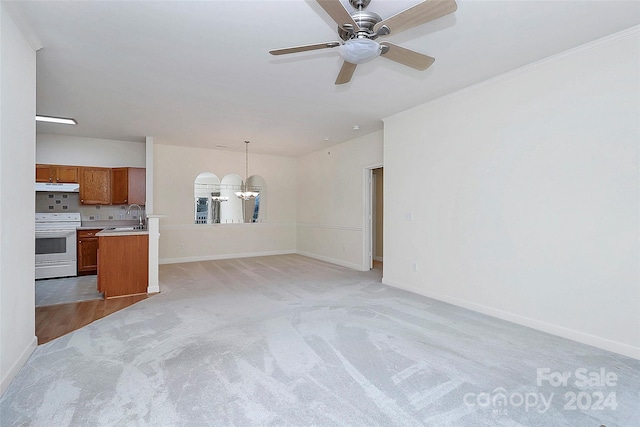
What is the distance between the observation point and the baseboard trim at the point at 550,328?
2707 mm

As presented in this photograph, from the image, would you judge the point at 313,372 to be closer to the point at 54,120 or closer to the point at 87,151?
the point at 54,120

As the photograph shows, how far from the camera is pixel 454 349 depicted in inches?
110

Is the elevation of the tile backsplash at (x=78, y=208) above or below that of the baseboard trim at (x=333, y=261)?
above

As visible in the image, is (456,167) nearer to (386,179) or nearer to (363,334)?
(386,179)

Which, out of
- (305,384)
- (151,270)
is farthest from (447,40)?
(151,270)

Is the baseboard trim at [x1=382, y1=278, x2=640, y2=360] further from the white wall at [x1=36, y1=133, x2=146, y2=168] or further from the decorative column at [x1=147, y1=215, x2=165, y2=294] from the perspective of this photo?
the white wall at [x1=36, y1=133, x2=146, y2=168]

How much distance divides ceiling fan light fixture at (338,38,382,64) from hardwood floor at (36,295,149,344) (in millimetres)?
3688

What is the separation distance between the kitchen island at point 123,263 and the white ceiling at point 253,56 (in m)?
1.89

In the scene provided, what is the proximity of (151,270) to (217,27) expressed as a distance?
12.0ft

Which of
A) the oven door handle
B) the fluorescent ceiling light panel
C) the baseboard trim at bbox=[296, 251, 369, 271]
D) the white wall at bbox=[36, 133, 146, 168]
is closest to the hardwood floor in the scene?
the oven door handle

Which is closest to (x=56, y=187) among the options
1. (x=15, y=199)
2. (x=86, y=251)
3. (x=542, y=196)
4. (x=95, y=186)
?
(x=95, y=186)

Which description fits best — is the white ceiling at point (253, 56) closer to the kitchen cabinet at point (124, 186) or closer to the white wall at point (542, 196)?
the white wall at point (542, 196)

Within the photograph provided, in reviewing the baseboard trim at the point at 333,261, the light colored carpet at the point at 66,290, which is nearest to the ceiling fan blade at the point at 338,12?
the light colored carpet at the point at 66,290

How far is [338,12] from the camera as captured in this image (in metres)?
1.91
